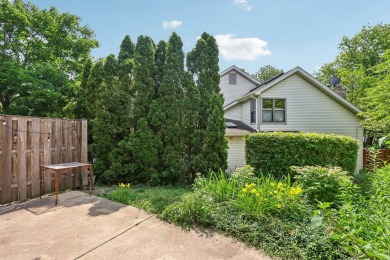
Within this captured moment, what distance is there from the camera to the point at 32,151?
16.0ft

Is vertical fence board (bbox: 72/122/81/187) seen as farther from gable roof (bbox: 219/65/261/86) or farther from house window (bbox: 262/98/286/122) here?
gable roof (bbox: 219/65/261/86)

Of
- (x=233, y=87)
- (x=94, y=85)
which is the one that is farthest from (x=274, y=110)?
(x=94, y=85)

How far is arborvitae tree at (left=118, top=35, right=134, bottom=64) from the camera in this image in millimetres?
7023

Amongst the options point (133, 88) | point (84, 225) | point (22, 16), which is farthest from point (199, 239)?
point (22, 16)

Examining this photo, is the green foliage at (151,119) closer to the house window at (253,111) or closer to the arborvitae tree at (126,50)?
the arborvitae tree at (126,50)

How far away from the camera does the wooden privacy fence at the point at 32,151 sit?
445 centimetres

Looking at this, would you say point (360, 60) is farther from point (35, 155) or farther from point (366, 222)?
point (35, 155)

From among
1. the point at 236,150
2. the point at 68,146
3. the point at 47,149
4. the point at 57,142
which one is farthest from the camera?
the point at 236,150

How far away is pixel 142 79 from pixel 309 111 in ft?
31.4

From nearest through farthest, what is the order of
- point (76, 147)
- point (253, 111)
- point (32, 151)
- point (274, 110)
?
point (32, 151)
point (76, 147)
point (274, 110)
point (253, 111)

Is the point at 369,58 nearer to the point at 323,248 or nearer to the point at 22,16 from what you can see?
the point at 323,248

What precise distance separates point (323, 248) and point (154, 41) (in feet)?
22.5

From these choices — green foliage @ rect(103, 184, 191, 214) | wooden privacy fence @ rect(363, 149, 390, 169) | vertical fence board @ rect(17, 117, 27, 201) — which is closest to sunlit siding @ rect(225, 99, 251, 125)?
wooden privacy fence @ rect(363, 149, 390, 169)

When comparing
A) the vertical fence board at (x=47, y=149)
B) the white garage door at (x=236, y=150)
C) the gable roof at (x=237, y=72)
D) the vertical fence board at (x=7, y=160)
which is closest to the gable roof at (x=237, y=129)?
the white garage door at (x=236, y=150)
